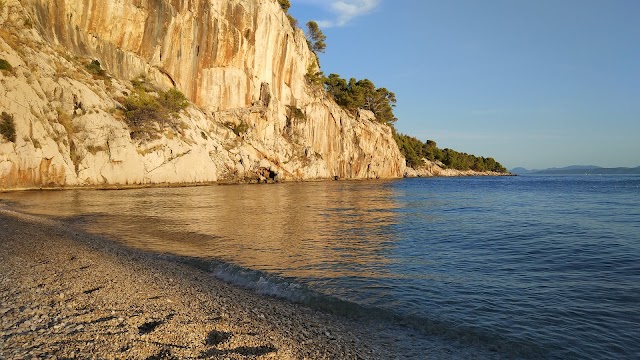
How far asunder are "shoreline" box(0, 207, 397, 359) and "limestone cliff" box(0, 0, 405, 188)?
1219 inches

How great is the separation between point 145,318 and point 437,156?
162 meters

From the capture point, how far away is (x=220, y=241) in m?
14.9

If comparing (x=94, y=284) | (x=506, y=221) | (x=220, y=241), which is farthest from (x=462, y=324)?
(x=506, y=221)

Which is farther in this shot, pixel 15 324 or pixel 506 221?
pixel 506 221

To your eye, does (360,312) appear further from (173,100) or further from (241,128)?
(241,128)

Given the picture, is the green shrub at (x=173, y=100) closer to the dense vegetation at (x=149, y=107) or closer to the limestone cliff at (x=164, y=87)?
the dense vegetation at (x=149, y=107)

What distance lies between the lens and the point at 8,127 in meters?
32.1

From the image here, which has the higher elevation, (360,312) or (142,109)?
(142,109)

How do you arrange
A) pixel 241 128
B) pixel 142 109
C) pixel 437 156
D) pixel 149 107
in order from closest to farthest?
pixel 142 109 → pixel 149 107 → pixel 241 128 → pixel 437 156

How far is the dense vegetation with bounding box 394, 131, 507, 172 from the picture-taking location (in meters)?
137

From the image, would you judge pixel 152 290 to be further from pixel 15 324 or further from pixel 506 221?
pixel 506 221

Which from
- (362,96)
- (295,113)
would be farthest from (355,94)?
(295,113)

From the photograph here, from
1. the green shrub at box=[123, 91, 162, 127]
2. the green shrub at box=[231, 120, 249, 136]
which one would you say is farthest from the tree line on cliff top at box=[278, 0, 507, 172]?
the green shrub at box=[123, 91, 162, 127]

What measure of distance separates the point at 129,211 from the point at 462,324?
20433 mm
